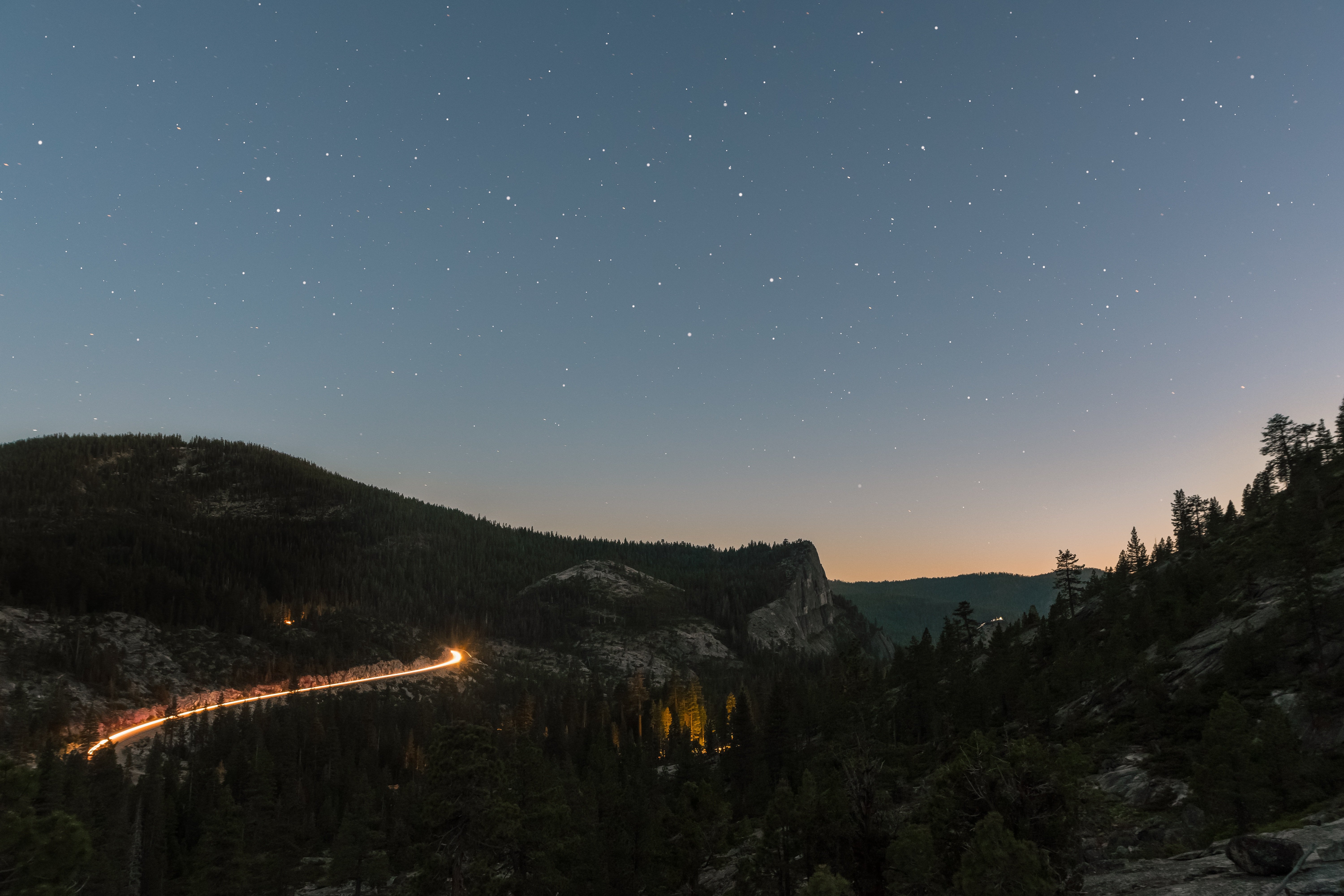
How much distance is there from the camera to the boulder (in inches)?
1065

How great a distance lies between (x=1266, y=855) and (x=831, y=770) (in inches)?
1457

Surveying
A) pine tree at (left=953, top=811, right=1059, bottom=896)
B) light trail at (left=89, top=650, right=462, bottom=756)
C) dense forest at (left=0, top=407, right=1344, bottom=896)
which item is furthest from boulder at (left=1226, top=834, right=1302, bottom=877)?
light trail at (left=89, top=650, right=462, bottom=756)

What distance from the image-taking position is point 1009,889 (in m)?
26.8

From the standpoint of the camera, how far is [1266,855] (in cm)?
2770

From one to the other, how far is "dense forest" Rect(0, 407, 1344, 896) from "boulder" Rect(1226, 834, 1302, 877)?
5387mm

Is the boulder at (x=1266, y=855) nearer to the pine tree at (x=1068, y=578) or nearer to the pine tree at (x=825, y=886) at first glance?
the pine tree at (x=825, y=886)

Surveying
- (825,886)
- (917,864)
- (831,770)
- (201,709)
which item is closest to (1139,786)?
(831,770)

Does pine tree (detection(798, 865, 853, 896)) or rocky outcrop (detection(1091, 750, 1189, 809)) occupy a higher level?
pine tree (detection(798, 865, 853, 896))

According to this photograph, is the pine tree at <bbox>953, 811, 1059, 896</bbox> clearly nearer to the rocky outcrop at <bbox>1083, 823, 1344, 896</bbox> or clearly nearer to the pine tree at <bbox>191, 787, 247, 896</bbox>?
the rocky outcrop at <bbox>1083, 823, 1344, 896</bbox>

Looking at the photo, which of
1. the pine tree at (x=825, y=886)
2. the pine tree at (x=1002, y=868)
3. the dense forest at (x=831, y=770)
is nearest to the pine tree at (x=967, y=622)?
the dense forest at (x=831, y=770)

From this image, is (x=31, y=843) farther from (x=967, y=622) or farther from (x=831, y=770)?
(x=967, y=622)

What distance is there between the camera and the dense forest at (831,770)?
32.6 metres

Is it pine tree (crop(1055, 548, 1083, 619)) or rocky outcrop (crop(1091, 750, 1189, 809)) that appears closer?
rocky outcrop (crop(1091, 750, 1189, 809))

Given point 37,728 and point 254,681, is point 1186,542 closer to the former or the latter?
point 37,728
